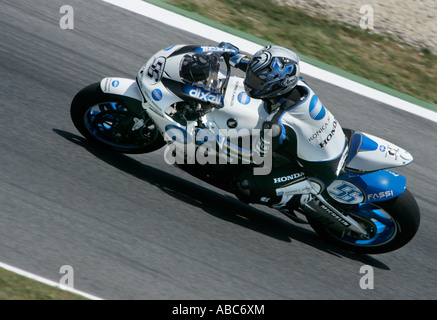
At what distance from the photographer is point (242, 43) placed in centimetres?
883

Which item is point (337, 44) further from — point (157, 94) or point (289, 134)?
point (157, 94)

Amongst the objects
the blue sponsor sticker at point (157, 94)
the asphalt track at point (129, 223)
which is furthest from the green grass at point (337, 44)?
the blue sponsor sticker at point (157, 94)

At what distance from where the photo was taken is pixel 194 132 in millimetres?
5461

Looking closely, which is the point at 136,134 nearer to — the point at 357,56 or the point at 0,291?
the point at 0,291

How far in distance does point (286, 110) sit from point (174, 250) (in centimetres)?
150

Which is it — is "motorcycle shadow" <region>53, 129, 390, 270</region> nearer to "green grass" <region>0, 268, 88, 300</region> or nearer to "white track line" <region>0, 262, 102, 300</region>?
"white track line" <region>0, 262, 102, 300</region>

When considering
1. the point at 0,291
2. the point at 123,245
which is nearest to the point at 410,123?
the point at 123,245

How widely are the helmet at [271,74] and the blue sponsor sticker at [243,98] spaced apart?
0.76ft

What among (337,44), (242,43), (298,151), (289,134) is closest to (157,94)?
(289,134)

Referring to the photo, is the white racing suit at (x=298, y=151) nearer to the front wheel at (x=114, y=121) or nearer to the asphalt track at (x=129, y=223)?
the asphalt track at (x=129, y=223)

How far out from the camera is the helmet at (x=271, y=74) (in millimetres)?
5047

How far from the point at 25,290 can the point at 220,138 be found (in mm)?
2115

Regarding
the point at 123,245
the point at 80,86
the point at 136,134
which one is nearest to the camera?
the point at 123,245

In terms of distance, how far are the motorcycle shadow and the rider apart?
0.37 metres
